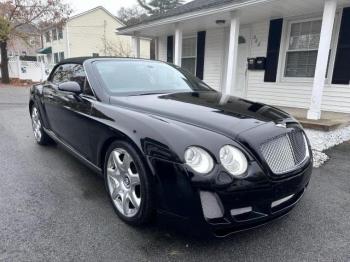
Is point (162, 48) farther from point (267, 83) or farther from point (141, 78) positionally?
point (141, 78)

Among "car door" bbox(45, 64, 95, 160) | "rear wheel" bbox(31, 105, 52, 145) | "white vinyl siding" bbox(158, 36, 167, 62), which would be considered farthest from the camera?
"white vinyl siding" bbox(158, 36, 167, 62)

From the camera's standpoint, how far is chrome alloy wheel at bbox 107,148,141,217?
7.31 feet

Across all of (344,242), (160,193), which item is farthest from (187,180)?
(344,242)

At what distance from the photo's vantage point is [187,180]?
5.79ft

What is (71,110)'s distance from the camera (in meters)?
3.16

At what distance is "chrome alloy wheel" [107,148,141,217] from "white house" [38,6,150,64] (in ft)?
83.0

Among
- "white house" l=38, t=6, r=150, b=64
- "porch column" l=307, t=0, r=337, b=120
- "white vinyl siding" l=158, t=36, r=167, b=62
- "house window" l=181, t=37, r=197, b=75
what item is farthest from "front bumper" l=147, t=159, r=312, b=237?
"white house" l=38, t=6, r=150, b=64

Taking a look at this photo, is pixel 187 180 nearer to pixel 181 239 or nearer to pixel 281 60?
pixel 181 239

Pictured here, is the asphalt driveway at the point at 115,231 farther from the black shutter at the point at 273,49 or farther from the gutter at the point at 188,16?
the black shutter at the point at 273,49

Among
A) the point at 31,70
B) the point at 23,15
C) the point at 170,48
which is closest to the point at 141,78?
the point at 170,48

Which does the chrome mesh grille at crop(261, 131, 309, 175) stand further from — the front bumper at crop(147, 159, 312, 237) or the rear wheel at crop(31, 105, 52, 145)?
the rear wheel at crop(31, 105, 52, 145)

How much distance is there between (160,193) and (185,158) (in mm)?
337

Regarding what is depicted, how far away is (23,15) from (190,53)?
14.0 metres

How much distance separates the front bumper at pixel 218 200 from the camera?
5.72 feet
